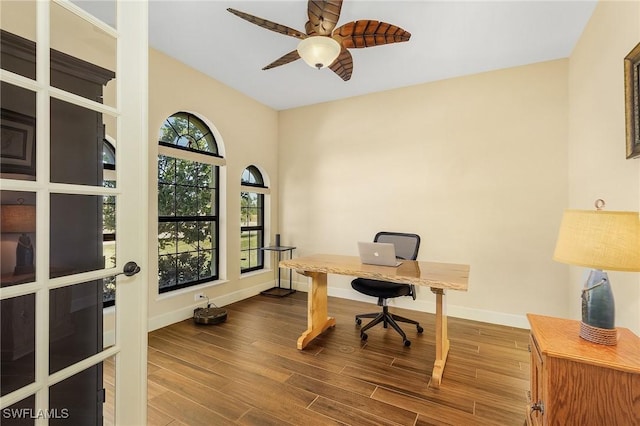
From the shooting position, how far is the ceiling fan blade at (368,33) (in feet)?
6.36

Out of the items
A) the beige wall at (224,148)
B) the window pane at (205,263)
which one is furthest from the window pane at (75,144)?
the window pane at (205,263)

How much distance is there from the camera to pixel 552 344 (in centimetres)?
122

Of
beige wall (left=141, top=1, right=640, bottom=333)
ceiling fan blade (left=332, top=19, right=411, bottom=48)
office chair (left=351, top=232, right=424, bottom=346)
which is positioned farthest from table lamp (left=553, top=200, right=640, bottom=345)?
ceiling fan blade (left=332, top=19, right=411, bottom=48)

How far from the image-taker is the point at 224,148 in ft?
12.2

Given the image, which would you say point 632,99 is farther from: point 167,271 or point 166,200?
point 167,271

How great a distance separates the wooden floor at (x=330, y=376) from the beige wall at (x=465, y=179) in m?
0.65

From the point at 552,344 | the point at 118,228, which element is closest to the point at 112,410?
the point at 118,228

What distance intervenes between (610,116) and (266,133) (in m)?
3.86

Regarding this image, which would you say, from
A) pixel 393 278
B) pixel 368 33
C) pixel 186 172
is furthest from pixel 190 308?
pixel 368 33

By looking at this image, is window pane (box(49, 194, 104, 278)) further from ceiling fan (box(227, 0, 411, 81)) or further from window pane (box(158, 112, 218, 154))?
window pane (box(158, 112, 218, 154))

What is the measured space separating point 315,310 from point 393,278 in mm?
1002

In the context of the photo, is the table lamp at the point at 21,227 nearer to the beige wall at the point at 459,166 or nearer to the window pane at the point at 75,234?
the window pane at the point at 75,234

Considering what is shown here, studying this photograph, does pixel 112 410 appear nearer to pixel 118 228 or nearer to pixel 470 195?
pixel 118 228

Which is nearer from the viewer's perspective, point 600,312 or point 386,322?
point 600,312
